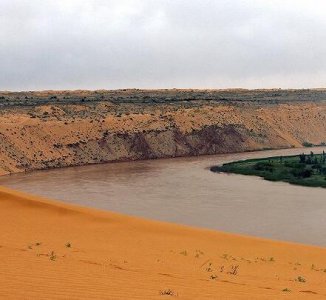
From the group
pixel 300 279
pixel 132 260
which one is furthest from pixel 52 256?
pixel 300 279

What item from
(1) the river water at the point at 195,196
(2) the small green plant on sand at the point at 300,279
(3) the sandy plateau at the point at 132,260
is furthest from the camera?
(1) the river water at the point at 195,196

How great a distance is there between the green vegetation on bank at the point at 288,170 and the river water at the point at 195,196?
1020mm

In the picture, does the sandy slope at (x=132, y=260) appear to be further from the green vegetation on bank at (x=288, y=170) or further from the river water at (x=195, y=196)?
the green vegetation on bank at (x=288, y=170)

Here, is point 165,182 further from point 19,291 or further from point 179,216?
point 19,291

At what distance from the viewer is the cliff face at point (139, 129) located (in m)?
49.0

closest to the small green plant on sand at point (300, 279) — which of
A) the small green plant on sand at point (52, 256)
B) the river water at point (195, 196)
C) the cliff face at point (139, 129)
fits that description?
the small green plant on sand at point (52, 256)

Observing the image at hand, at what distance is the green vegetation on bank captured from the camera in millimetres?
32406

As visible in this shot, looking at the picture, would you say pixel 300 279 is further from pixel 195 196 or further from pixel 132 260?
pixel 195 196

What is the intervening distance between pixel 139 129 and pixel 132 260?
45.5 m

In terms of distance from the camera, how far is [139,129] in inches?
2174

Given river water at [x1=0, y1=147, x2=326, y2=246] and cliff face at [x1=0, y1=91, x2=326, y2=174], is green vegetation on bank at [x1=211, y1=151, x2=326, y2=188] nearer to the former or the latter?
river water at [x1=0, y1=147, x2=326, y2=246]

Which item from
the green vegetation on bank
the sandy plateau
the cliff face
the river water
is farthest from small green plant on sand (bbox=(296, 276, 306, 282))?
the cliff face

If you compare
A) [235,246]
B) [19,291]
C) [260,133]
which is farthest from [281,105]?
[19,291]

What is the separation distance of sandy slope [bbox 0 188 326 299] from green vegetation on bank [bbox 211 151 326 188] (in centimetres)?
1867
